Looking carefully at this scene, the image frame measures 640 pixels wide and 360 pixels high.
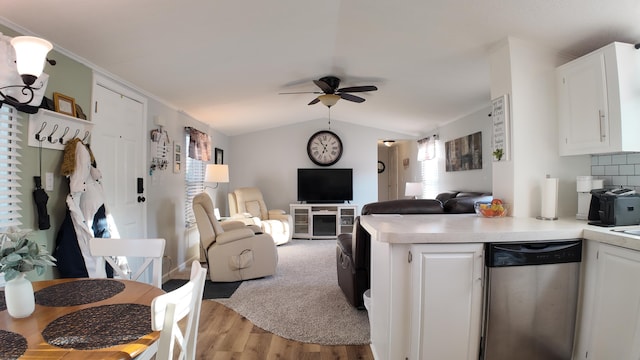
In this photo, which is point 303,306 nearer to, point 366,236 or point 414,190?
point 366,236

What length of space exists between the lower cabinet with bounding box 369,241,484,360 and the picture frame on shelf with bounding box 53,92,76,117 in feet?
7.84

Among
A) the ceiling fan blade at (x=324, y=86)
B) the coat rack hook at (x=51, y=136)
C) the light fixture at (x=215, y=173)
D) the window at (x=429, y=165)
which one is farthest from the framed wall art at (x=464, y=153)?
the coat rack hook at (x=51, y=136)

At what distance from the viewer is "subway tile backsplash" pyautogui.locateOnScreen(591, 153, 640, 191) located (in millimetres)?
2105

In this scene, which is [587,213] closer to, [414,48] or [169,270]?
[414,48]

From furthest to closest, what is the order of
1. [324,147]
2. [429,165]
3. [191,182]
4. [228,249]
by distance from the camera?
[324,147]
[429,165]
[191,182]
[228,249]

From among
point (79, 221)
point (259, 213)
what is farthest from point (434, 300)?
point (259, 213)

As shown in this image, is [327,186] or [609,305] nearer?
[609,305]

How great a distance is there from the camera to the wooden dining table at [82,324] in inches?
36.9

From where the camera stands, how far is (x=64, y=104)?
2275 millimetres

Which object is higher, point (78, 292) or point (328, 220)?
point (78, 292)

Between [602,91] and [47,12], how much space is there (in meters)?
3.37

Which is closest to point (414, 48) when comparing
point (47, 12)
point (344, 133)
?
point (47, 12)

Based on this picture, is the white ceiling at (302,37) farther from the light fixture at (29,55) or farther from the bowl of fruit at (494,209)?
the bowl of fruit at (494,209)

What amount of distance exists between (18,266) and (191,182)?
377 centimetres
